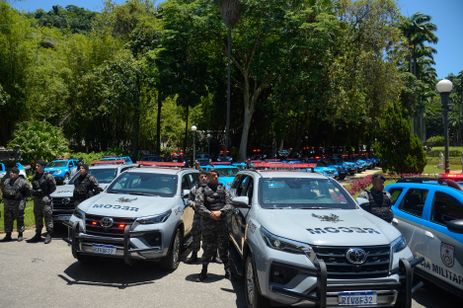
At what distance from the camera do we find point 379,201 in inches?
275

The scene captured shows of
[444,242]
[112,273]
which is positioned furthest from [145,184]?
[444,242]

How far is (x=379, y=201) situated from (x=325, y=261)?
8.80 ft

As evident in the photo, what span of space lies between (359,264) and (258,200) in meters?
1.86

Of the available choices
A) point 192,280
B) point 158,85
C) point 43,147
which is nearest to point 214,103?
point 158,85

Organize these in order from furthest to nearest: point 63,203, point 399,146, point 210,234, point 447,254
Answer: point 399,146 → point 63,203 → point 210,234 → point 447,254

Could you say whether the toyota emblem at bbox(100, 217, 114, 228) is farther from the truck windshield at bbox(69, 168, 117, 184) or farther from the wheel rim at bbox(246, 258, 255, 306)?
the truck windshield at bbox(69, 168, 117, 184)

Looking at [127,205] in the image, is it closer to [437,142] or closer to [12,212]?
[12,212]

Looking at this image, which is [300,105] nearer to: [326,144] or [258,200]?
[326,144]

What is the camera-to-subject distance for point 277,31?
96.0 ft

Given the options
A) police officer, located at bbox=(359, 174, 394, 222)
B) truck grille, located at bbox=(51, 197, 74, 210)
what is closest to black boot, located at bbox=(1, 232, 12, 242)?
truck grille, located at bbox=(51, 197, 74, 210)

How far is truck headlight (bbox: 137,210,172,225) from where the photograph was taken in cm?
688

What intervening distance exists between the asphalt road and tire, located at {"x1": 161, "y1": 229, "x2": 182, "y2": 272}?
12 centimetres

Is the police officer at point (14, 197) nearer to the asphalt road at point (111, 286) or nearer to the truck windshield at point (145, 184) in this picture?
the asphalt road at point (111, 286)

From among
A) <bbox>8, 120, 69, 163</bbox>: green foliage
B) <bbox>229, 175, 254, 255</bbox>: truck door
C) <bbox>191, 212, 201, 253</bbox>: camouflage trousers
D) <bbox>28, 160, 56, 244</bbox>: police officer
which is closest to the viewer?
<bbox>229, 175, 254, 255</bbox>: truck door
